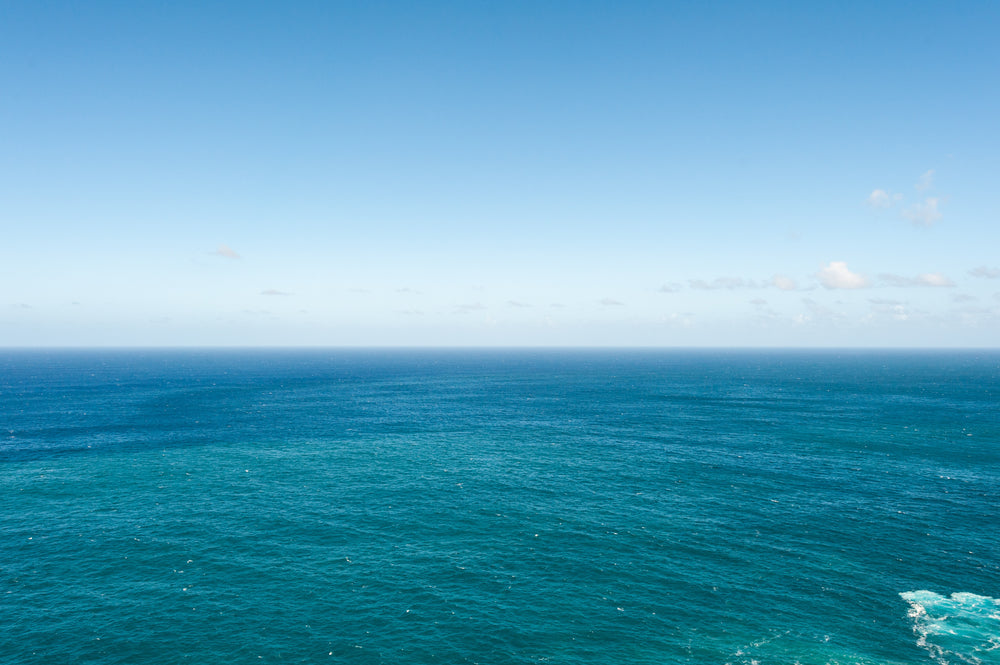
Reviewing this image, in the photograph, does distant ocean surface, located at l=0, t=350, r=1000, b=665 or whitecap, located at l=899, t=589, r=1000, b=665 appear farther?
distant ocean surface, located at l=0, t=350, r=1000, b=665

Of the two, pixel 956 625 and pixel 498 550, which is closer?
pixel 956 625

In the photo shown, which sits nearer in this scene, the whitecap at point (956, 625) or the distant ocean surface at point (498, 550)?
the whitecap at point (956, 625)

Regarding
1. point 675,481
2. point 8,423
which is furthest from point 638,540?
point 8,423

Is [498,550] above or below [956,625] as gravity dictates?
above

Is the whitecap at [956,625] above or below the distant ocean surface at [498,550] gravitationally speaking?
below

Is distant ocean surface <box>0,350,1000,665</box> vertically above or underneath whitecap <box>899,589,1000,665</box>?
above

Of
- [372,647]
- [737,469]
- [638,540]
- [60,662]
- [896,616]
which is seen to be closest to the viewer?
[60,662]

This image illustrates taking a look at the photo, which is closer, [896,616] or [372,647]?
[372,647]

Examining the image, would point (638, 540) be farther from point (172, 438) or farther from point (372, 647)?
point (172, 438)
